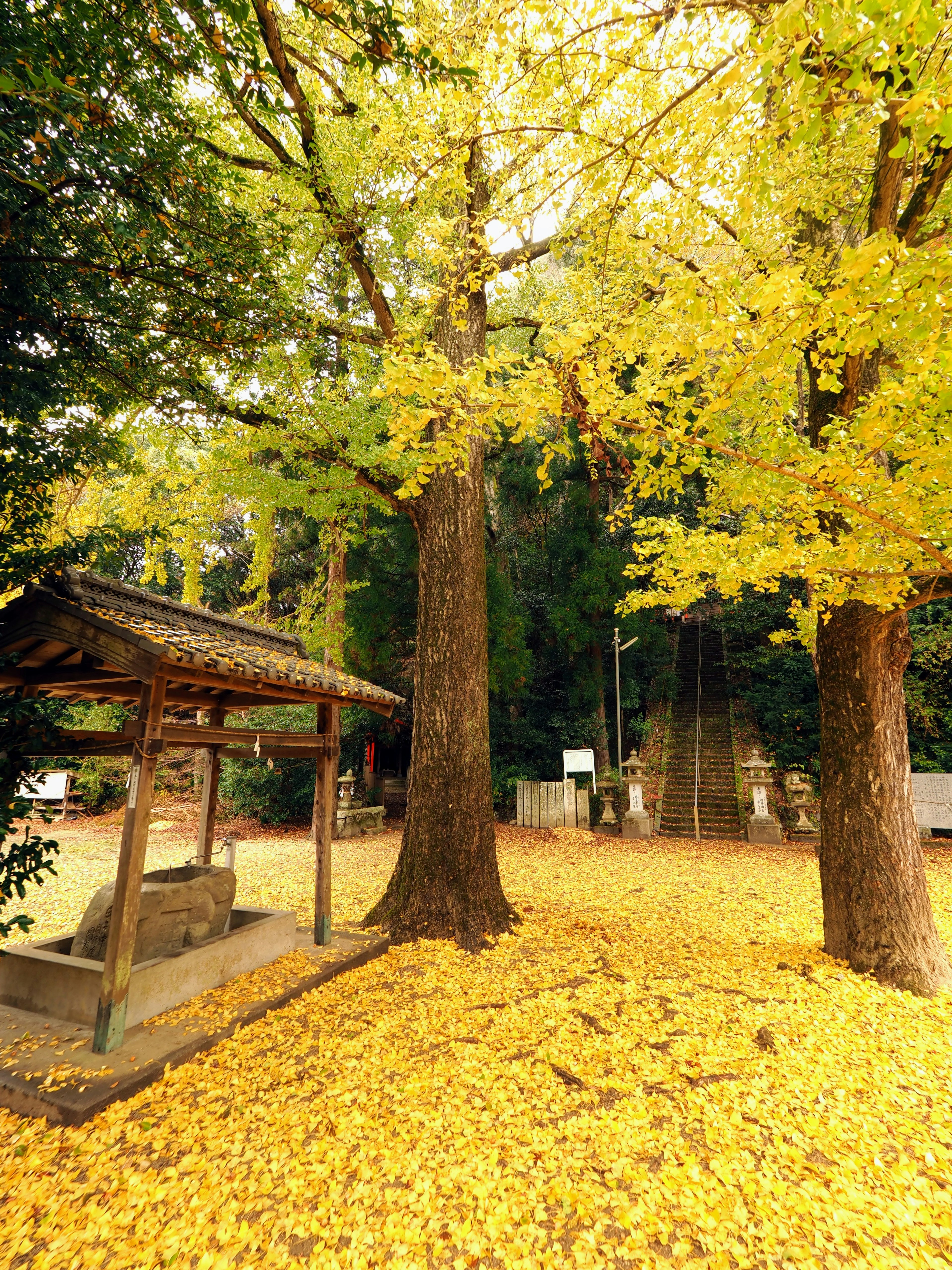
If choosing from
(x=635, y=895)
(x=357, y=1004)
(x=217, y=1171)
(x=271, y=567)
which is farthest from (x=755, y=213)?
(x=271, y=567)

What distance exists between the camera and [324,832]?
539 cm

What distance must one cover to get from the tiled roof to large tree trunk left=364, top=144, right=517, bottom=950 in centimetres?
60

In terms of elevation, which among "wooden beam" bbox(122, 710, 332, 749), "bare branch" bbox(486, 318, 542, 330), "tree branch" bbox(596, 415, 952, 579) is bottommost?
"wooden beam" bbox(122, 710, 332, 749)

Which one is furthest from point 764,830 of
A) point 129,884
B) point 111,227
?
point 111,227

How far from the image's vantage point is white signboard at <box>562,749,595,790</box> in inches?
476

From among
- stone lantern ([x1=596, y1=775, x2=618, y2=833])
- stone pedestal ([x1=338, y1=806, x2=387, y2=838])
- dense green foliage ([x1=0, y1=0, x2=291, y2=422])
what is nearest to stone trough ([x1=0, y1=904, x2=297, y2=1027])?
dense green foliage ([x1=0, y1=0, x2=291, y2=422])

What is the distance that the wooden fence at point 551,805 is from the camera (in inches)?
498

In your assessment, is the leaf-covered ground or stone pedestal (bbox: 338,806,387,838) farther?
stone pedestal (bbox: 338,806,387,838)

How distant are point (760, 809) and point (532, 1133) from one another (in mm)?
10355

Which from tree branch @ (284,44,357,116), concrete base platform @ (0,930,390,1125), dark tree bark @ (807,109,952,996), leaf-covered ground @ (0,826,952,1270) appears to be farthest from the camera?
tree branch @ (284,44,357,116)

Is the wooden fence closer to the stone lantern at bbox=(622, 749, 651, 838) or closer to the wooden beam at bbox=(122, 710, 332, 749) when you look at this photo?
the stone lantern at bbox=(622, 749, 651, 838)

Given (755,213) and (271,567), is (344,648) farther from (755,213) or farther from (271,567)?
(755,213)

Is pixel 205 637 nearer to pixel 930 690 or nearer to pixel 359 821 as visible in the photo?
pixel 359 821

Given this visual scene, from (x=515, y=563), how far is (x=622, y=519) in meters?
3.56
